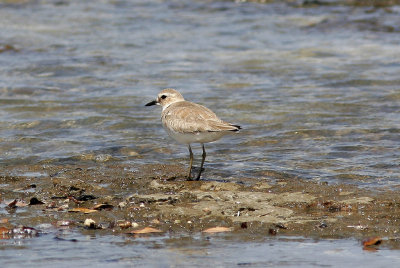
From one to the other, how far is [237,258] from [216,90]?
7849mm

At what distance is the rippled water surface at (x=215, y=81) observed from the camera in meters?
9.66

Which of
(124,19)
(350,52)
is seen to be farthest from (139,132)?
(124,19)

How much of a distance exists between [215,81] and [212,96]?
1.15 metres

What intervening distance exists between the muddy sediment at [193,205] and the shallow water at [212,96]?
1.04ft

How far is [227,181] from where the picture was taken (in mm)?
8312

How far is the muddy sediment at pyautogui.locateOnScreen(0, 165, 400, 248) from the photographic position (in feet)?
21.4

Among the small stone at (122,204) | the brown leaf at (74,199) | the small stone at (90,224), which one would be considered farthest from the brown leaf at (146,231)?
the brown leaf at (74,199)

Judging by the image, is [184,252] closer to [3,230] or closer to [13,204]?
[3,230]

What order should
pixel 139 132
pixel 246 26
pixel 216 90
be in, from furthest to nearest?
pixel 246 26
pixel 216 90
pixel 139 132

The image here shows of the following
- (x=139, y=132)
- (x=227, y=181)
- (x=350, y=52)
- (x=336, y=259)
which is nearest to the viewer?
(x=336, y=259)

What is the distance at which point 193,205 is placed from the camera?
7211mm

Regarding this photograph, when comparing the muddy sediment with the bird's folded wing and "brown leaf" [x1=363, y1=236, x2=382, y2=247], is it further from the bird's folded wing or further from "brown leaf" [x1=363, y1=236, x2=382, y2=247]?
the bird's folded wing

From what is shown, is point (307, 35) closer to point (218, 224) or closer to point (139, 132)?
point (139, 132)

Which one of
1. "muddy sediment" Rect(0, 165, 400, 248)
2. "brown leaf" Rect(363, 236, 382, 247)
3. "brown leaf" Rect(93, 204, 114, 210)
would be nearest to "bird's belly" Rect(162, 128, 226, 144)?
"muddy sediment" Rect(0, 165, 400, 248)
